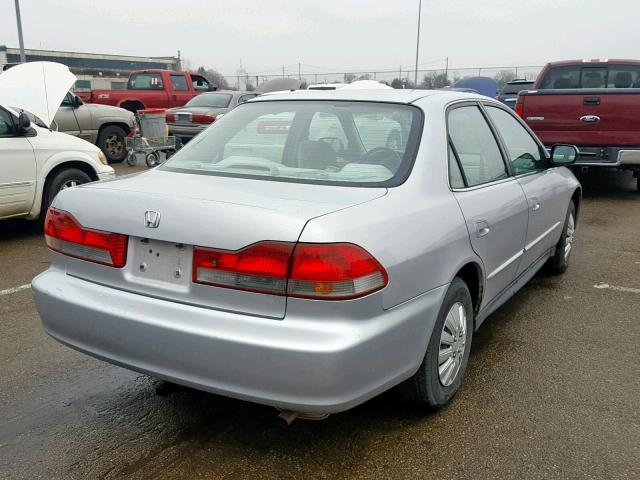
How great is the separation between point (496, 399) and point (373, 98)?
1752 millimetres

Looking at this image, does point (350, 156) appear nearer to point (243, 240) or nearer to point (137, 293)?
point (243, 240)

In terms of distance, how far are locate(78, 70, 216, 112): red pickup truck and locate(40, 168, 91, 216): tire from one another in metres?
11.2

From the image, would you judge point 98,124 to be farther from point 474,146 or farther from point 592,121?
point 474,146

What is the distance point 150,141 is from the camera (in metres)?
12.3

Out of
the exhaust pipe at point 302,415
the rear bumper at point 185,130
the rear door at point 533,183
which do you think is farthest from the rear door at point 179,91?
the exhaust pipe at point 302,415

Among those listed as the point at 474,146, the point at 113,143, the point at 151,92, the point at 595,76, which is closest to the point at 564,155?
the point at 474,146

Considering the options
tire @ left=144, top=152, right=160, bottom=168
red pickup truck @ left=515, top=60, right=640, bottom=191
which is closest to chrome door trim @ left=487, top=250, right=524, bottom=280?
red pickup truck @ left=515, top=60, right=640, bottom=191

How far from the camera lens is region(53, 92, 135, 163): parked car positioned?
1187cm

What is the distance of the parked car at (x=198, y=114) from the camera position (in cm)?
1382

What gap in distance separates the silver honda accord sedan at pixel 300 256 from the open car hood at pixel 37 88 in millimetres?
4386

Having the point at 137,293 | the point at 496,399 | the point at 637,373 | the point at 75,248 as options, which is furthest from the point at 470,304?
the point at 75,248

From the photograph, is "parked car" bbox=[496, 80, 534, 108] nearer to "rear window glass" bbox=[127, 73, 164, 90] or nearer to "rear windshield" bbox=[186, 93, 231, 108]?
"rear windshield" bbox=[186, 93, 231, 108]

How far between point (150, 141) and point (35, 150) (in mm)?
5989

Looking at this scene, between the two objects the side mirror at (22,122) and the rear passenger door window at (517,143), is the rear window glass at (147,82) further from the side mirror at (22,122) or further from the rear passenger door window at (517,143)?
the rear passenger door window at (517,143)
